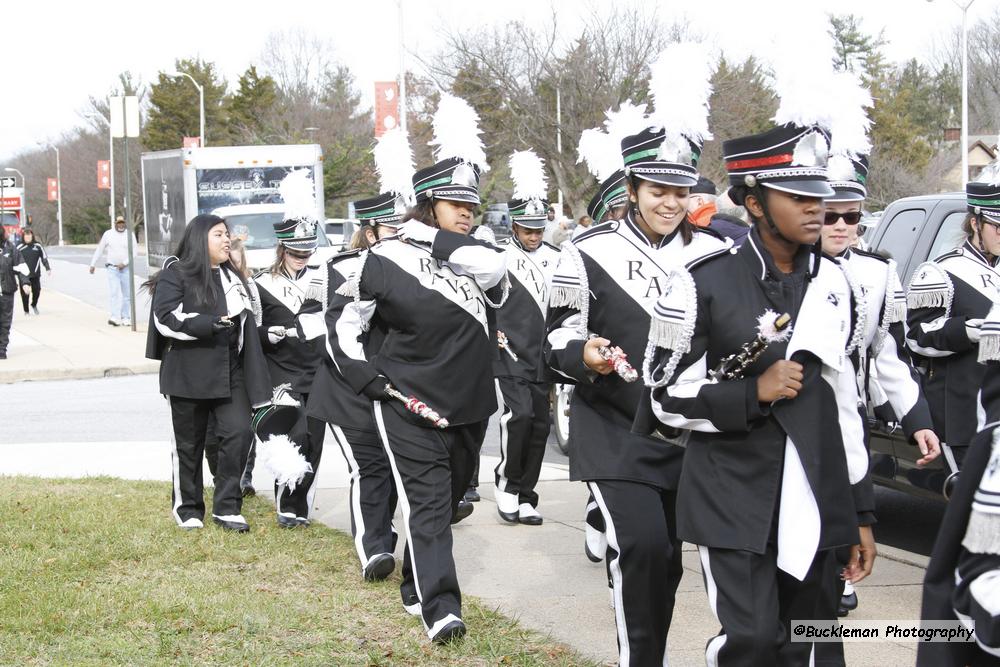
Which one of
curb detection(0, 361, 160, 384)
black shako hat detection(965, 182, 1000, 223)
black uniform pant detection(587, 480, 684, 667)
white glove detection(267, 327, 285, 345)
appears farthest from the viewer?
curb detection(0, 361, 160, 384)

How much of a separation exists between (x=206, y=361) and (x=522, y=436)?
203 centimetres

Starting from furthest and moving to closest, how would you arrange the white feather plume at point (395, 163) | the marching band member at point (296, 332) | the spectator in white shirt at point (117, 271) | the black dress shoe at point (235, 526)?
the spectator in white shirt at point (117, 271)
the marching band member at point (296, 332)
the black dress shoe at point (235, 526)
the white feather plume at point (395, 163)

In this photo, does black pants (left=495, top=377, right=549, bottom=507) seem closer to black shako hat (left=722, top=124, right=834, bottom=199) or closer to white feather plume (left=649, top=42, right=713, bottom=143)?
white feather plume (left=649, top=42, right=713, bottom=143)

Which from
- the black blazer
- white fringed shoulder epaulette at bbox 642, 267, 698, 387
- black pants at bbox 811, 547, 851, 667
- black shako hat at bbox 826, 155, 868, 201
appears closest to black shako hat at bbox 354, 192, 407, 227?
the black blazer

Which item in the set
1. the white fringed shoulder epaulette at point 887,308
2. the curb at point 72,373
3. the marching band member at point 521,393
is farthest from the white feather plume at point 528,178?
the curb at point 72,373

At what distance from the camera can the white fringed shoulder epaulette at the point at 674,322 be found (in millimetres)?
3752

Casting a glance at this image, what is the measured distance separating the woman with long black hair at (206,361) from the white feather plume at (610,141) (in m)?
2.28

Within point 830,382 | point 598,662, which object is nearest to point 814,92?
point 830,382

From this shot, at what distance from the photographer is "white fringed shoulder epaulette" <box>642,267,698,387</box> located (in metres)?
3.75

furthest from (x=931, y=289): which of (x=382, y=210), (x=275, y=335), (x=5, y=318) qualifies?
(x=5, y=318)

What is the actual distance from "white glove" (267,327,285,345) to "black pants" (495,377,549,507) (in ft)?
4.77

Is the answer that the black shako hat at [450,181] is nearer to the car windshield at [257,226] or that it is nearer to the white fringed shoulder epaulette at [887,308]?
the white fringed shoulder epaulette at [887,308]

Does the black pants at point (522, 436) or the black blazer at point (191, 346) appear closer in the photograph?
the black blazer at point (191, 346)

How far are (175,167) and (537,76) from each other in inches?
616
